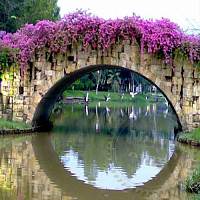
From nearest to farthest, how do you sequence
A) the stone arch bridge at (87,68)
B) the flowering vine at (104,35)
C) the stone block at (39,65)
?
the flowering vine at (104,35) < the stone arch bridge at (87,68) < the stone block at (39,65)

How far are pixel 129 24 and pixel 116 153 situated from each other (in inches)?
187

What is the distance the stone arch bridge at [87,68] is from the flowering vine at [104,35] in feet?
0.98

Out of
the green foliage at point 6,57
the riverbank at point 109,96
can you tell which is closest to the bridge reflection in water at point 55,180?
the green foliage at point 6,57

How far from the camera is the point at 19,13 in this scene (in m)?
27.7

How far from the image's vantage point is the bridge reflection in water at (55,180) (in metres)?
8.27

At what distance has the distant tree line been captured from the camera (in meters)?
49.2

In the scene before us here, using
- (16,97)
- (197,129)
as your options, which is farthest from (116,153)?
(16,97)

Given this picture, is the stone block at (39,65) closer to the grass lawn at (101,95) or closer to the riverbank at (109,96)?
the grass lawn at (101,95)

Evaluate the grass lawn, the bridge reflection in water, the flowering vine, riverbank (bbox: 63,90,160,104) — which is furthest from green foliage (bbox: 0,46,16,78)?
riverbank (bbox: 63,90,160,104)

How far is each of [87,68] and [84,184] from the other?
8.01 m

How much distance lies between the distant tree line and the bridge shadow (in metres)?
35.5

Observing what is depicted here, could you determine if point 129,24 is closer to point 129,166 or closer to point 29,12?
point 129,166

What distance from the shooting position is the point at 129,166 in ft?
36.4

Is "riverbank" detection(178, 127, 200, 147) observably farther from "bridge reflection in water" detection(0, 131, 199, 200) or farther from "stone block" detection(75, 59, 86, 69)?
"stone block" detection(75, 59, 86, 69)
